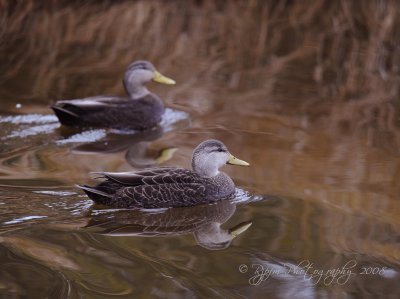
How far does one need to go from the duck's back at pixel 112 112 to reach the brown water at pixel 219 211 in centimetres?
14

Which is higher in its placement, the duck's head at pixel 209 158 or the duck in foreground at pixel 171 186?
the duck's head at pixel 209 158

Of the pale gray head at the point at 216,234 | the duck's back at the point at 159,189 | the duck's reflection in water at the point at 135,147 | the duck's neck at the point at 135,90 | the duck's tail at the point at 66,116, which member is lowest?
the pale gray head at the point at 216,234

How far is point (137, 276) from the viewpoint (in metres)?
5.79

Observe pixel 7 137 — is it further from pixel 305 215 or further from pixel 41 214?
pixel 305 215

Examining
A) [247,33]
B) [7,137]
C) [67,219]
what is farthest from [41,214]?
[247,33]

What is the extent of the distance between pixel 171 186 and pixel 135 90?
3585 millimetres

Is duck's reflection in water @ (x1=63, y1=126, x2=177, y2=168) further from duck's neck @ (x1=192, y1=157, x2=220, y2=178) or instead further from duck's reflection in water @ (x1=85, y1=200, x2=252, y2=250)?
duck's reflection in water @ (x1=85, y1=200, x2=252, y2=250)

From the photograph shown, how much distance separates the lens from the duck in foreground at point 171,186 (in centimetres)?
706

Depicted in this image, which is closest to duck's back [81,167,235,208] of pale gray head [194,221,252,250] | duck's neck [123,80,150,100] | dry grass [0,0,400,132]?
pale gray head [194,221,252,250]

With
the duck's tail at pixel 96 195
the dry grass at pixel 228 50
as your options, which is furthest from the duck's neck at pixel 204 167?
the dry grass at pixel 228 50

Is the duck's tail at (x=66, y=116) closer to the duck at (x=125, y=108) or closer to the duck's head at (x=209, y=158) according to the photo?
the duck at (x=125, y=108)

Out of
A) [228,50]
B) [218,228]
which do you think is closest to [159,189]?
[218,228]

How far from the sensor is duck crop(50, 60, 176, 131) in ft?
32.1

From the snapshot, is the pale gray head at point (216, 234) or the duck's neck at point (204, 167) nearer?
the pale gray head at point (216, 234)
